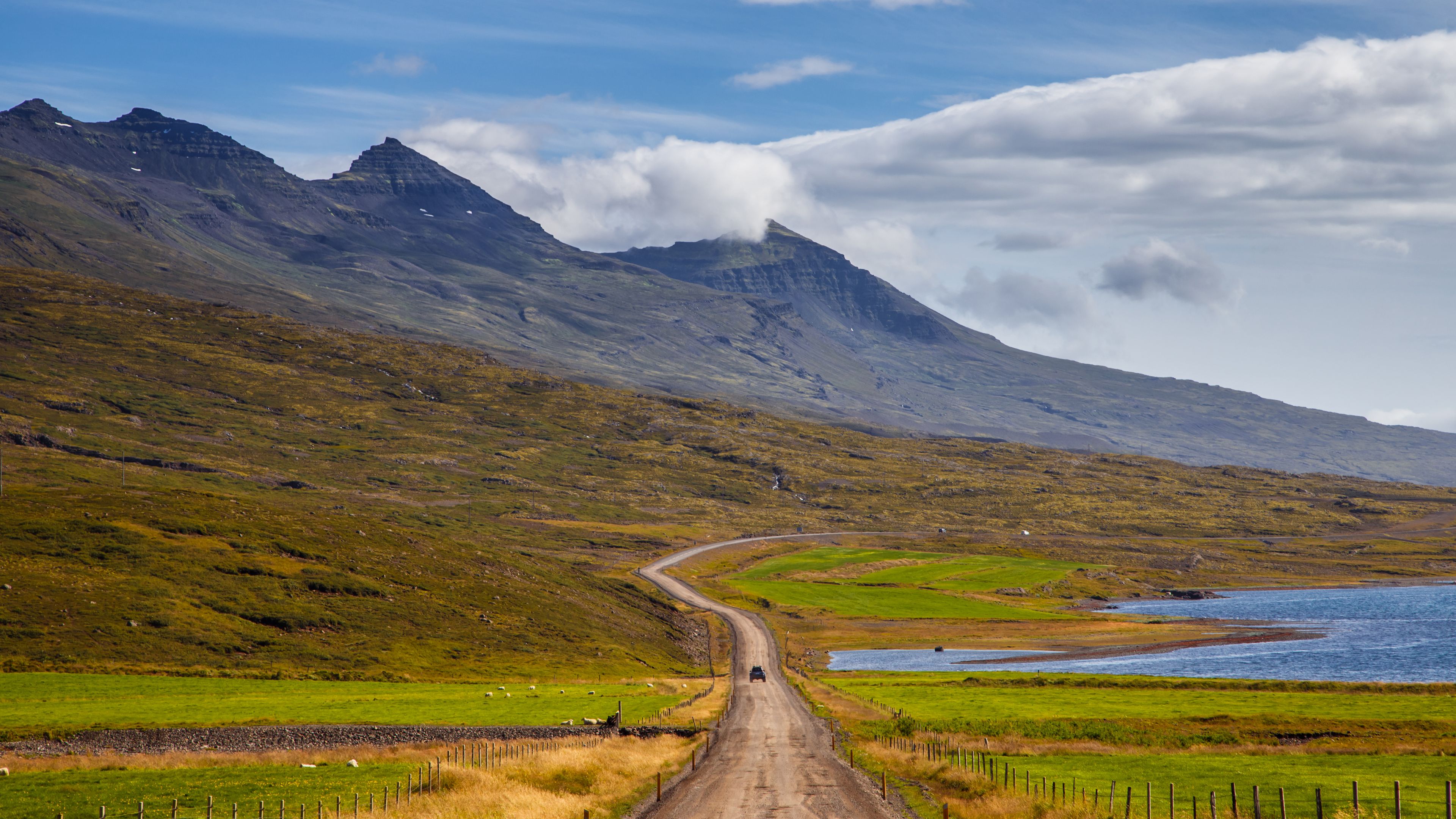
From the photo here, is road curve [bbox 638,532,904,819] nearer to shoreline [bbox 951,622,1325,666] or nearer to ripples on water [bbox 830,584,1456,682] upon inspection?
ripples on water [bbox 830,584,1456,682]

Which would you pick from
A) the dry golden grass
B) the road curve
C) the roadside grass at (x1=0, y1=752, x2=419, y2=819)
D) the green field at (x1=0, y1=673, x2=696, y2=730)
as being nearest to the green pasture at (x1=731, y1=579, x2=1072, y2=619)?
the green field at (x1=0, y1=673, x2=696, y2=730)

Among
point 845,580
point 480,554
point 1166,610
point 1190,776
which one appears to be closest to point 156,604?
point 480,554

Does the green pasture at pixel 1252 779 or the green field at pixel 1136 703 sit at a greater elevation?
the green pasture at pixel 1252 779

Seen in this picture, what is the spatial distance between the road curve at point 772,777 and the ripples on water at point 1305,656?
4742 centimetres

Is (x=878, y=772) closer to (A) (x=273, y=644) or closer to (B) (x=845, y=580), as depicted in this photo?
(A) (x=273, y=644)

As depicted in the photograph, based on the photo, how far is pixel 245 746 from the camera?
57.7 m

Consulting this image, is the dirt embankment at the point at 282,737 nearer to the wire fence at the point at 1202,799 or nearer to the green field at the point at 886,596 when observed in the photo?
the wire fence at the point at 1202,799

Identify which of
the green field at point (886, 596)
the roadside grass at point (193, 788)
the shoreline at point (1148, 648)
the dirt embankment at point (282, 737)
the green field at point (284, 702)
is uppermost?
the roadside grass at point (193, 788)

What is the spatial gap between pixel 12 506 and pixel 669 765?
108465 millimetres

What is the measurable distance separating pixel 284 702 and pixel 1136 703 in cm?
6317

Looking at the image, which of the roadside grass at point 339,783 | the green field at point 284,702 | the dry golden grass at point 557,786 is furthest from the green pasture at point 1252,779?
the green field at point 284,702

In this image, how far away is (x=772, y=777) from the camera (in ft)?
153

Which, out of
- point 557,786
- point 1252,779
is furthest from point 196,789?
point 1252,779

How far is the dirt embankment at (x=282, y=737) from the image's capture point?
55.5 meters
